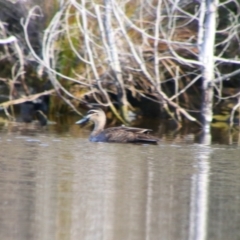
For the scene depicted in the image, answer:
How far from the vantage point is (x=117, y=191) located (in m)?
8.16

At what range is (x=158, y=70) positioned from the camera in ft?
51.0

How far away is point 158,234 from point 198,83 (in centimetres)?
1126

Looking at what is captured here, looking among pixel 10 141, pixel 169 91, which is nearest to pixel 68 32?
pixel 169 91

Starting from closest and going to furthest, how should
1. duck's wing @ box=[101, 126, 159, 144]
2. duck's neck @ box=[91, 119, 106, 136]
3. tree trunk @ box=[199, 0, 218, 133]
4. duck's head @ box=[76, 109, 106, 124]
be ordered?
Answer: duck's wing @ box=[101, 126, 159, 144] < duck's neck @ box=[91, 119, 106, 136] < duck's head @ box=[76, 109, 106, 124] < tree trunk @ box=[199, 0, 218, 133]

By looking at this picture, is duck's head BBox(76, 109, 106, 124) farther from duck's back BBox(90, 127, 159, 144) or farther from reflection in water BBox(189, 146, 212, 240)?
reflection in water BBox(189, 146, 212, 240)

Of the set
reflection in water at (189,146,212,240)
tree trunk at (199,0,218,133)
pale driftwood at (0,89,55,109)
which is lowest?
reflection in water at (189,146,212,240)

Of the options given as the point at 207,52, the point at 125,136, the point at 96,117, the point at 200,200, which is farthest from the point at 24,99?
the point at 200,200

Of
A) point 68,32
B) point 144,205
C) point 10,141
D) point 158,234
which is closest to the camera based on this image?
point 158,234

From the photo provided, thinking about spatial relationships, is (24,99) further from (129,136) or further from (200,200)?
(200,200)

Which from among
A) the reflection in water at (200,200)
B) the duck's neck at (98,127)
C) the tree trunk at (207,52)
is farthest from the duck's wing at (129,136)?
the tree trunk at (207,52)

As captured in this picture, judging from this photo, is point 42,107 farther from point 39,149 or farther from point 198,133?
point 39,149

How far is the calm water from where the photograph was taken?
682cm

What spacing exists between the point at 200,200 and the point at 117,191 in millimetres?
Result: 735

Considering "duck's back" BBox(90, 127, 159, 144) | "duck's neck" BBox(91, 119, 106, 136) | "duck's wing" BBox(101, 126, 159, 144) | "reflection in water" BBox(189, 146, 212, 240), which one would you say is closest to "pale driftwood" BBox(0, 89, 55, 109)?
"duck's neck" BBox(91, 119, 106, 136)
